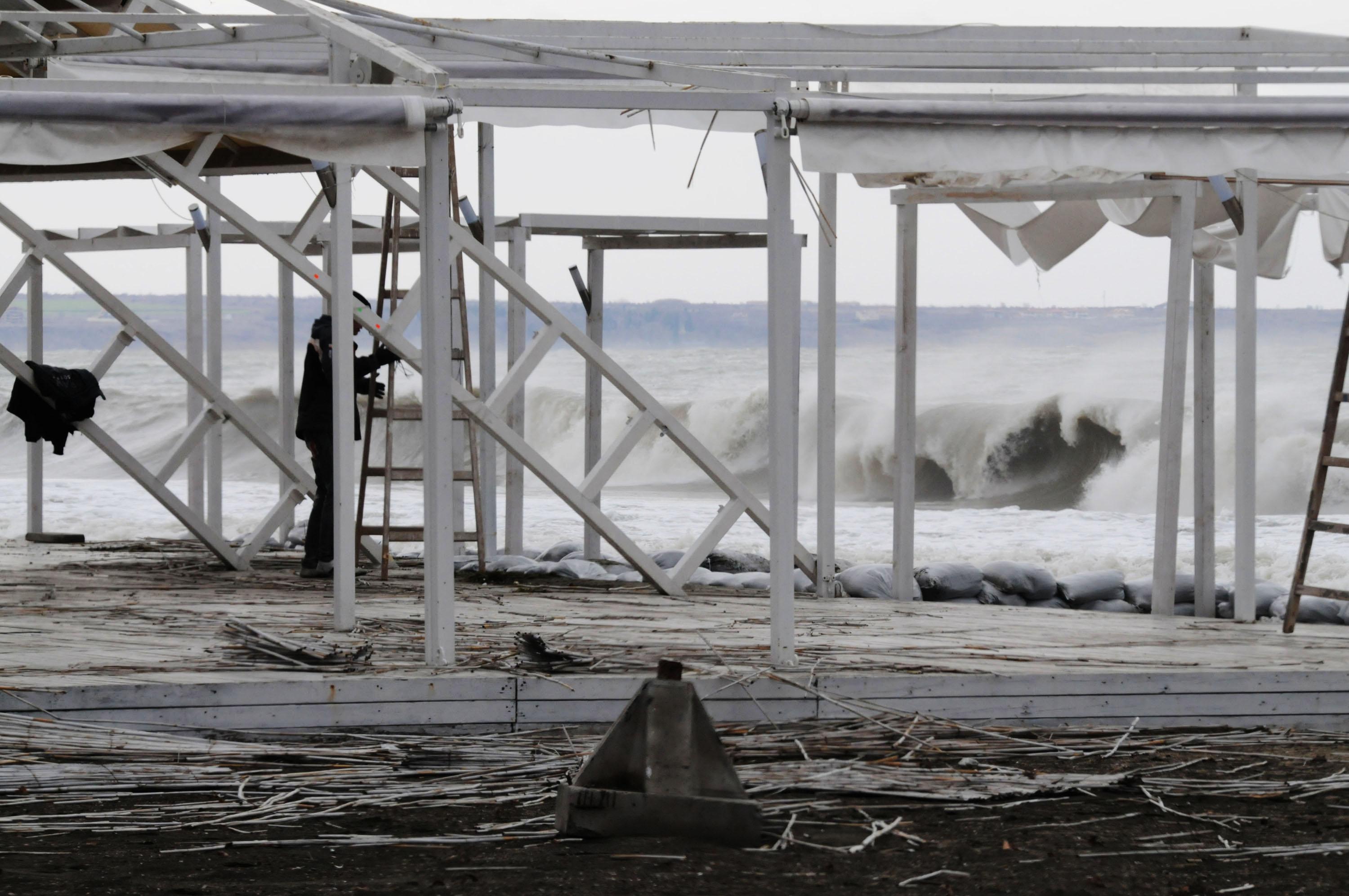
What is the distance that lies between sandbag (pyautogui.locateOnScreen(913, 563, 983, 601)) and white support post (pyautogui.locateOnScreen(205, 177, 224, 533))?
16.6 feet

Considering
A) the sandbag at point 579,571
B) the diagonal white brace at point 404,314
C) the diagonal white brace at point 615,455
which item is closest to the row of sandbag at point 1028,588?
the sandbag at point 579,571

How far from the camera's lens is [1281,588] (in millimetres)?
9734

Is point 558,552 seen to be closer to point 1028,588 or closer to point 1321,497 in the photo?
point 1028,588

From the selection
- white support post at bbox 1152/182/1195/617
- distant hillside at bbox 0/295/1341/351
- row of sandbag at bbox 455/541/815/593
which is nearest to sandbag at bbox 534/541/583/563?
row of sandbag at bbox 455/541/815/593

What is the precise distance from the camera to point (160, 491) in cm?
1016

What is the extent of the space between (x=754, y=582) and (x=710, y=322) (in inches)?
1291

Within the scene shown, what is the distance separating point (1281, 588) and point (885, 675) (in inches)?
184

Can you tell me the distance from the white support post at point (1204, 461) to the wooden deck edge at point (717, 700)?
96.0 inches

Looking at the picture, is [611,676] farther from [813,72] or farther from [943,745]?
Result: [813,72]

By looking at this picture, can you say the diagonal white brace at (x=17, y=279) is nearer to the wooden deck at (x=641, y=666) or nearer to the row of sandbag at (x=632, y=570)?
the wooden deck at (x=641, y=666)

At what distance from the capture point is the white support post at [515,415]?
10.9 meters

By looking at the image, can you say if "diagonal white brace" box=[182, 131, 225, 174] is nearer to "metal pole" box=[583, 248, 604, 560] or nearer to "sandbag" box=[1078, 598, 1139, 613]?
"metal pole" box=[583, 248, 604, 560]

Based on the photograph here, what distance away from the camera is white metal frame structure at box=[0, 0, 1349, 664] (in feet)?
20.0

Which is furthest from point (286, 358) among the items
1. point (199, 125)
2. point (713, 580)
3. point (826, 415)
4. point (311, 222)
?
point (199, 125)
